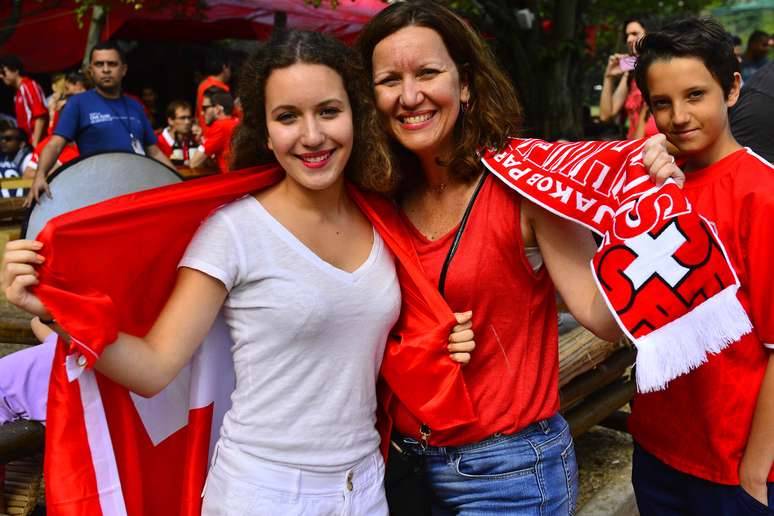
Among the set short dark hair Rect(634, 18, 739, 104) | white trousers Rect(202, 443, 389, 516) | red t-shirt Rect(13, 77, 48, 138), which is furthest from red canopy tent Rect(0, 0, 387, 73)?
white trousers Rect(202, 443, 389, 516)

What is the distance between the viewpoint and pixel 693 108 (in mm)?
2049

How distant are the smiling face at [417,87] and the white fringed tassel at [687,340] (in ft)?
2.33

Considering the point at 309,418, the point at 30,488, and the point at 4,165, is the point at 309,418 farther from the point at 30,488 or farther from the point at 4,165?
the point at 4,165

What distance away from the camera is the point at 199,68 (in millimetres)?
15719

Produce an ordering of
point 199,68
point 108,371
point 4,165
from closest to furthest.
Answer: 1. point 108,371
2. point 4,165
3. point 199,68

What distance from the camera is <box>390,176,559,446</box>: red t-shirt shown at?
6.36 feet

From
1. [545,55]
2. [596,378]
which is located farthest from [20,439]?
[545,55]

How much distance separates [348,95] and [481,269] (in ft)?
1.71

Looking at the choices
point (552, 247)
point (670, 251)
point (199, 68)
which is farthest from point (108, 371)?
point (199, 68)

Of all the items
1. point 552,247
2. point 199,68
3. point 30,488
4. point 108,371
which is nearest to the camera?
point 108,371

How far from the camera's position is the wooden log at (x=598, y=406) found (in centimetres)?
395

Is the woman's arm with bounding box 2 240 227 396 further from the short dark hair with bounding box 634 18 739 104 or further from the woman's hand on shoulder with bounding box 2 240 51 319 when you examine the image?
the short dark hair with bounding box 634 18 739 104

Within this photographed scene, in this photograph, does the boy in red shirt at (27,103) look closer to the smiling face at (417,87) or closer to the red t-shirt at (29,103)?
the red t-shirt at (29,103)

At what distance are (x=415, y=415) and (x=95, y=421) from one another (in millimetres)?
745
